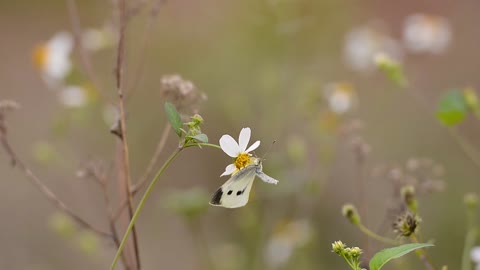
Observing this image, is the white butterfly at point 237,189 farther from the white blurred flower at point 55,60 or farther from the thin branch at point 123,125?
the white blurred flower at point 55,60

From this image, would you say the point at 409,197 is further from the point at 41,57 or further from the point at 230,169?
the point at 41,57

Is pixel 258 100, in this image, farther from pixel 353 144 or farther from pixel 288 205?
pixel 353 144

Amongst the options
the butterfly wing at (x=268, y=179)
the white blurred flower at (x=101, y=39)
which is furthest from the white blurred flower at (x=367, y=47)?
the butterfly wing at (x=268, y=179)

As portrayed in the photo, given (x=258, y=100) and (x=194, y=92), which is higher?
(x=258, y=100)

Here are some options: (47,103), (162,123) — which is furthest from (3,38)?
(162,123)

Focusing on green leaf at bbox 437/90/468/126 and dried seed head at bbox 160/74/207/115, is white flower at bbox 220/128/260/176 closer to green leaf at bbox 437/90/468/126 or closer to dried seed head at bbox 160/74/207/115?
dried seed head at bbox 160/74/207/115

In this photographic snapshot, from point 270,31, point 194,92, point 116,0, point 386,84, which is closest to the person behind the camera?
point 194,92
